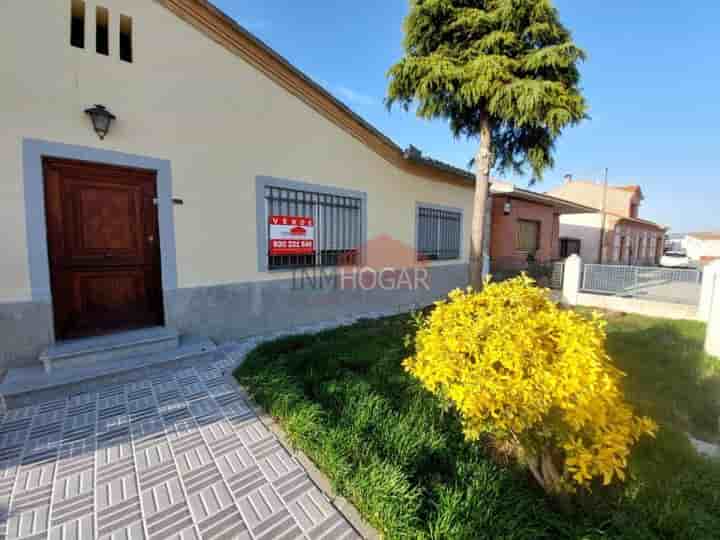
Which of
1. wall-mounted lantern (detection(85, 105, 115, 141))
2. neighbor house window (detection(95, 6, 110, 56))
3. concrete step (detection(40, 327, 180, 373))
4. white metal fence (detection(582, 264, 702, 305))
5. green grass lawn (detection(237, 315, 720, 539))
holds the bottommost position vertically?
green grass lawn (detection(237, 315, 720, 539))

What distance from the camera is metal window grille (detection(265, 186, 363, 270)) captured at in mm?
5316

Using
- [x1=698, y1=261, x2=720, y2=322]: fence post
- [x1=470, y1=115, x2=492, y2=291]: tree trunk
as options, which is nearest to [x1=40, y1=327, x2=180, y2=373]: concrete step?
[x1=470, y1=115, x2=492, y2=291]: tree trunk

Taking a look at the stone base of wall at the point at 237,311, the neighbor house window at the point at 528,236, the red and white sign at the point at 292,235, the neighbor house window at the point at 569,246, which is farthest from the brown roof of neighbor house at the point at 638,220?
the red and white sign at the point at 292,235

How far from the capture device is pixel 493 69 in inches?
209

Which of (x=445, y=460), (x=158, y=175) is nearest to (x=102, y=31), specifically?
(x=158, y=175)

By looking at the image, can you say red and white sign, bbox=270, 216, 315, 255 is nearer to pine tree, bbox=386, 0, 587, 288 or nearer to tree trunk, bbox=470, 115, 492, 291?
pine tree, bbox=386, 0, 587, 288

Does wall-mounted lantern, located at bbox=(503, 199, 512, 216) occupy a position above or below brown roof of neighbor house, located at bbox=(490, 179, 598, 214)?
below

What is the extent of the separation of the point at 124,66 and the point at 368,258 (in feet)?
16.2

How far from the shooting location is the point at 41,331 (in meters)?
3.42

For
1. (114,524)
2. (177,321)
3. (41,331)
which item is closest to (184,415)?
(114,524)

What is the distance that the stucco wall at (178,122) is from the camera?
10.7 feet

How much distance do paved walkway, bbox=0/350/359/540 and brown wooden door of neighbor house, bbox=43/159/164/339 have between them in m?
1.21

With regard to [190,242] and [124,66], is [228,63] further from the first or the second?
[190,242]

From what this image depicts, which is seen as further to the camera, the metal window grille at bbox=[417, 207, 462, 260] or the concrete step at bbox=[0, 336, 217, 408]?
the metal window grille at bbox=[417, 207, 462, 260]
